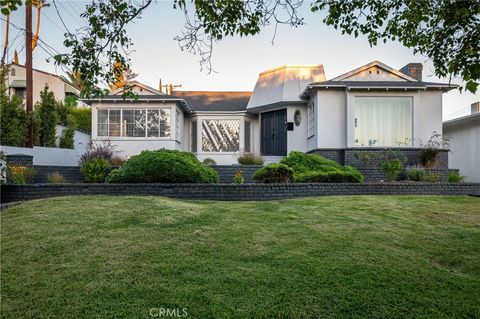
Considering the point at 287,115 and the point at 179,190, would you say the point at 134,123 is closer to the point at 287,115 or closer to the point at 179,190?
the point at 287,115

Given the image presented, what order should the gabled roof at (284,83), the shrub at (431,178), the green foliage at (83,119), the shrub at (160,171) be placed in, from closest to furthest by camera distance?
the shrub at (160,171)
the shrub at (431,178)
the gabled roof at (284,83)
the green foliage at (83,119)

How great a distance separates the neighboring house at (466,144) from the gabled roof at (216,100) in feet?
35.6

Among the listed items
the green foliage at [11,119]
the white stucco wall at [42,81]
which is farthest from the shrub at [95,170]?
the white stucco wall at [42,81]

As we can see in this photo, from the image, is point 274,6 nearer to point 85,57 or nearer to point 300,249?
point 85,57

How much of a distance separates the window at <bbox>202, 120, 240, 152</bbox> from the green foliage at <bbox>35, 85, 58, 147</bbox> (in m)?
7.40

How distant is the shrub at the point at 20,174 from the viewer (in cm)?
1038

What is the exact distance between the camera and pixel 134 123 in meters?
17.5

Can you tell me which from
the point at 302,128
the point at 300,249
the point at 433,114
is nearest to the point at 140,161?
the point at 300,249

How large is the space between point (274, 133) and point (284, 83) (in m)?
2.63

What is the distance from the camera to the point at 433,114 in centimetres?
1492

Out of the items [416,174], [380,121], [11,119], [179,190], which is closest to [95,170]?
[179,190]


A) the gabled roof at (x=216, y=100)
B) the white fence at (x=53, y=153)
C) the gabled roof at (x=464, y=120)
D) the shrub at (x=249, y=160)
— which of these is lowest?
the shrub at (x=249, y=160)

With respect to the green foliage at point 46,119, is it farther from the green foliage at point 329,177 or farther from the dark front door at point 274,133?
the green foliage at point 329,177

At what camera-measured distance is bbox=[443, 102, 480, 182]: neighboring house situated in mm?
16219
